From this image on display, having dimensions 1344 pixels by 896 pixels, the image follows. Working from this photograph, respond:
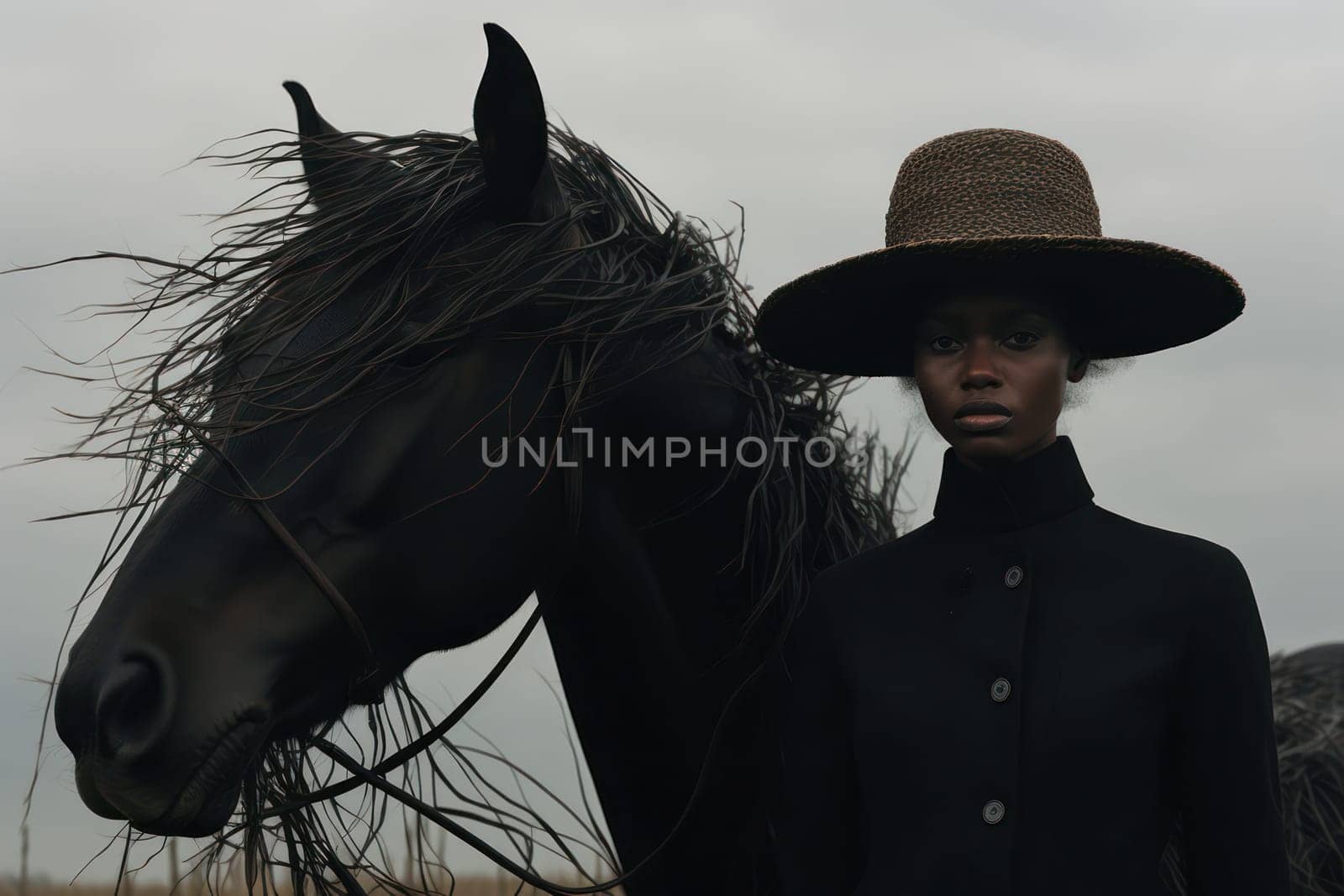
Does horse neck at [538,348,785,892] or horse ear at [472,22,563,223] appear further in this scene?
horse neck at [538,348,785,892]

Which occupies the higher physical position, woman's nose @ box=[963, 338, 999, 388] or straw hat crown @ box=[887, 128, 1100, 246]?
straw hat crown @ box=[887, 128, 1100, 246]

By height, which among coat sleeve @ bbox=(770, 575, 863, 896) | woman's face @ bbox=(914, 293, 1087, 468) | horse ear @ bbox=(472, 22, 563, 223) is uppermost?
horse ear @ bbox=(472, 22, 563, 223)

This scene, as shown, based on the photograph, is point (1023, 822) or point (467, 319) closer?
point (1023, 822)

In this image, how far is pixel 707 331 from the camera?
2592 mm

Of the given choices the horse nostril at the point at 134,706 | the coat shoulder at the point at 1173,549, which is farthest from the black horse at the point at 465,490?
the coat shoulder at the point at 1173,549

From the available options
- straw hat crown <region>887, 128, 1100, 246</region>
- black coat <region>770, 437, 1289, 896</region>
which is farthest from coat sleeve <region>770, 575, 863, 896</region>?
straw hat crown <region>887, 128, 1100, 246</region>

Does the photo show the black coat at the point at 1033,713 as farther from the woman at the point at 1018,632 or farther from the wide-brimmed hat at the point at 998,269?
the wide-brimmed hat at the point at 998,269

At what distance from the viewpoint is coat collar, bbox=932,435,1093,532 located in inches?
87.4

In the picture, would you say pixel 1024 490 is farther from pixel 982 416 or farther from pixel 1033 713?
pixel 1033 713

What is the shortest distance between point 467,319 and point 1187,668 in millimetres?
1284

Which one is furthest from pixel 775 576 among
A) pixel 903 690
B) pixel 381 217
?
pixel 381 217

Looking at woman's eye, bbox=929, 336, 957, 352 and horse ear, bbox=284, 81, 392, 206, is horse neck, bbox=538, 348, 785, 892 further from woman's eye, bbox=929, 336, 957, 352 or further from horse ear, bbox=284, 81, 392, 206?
horse ear, bbox=284, 81, 392, 206

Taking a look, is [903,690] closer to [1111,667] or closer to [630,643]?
[1111,667]

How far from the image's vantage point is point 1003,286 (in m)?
2.21
